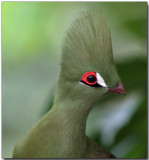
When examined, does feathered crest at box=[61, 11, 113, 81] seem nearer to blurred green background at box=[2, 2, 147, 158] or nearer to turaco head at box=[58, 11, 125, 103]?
turaco head at box=[58, 11, 125, 103]

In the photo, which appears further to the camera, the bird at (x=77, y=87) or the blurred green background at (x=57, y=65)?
the blurred green background at (x=57, y=65)

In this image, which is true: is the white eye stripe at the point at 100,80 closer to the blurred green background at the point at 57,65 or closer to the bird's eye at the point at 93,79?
the bird's eye at the point at 93,79

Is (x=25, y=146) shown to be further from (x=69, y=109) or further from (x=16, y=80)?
(x=16, y=80)

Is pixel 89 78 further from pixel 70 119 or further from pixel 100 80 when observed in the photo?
pixel 70 119

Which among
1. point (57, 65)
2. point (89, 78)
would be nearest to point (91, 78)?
point (89, 78)

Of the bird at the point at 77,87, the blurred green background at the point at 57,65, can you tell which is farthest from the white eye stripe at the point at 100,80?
the blurred green background at the point at 57,65

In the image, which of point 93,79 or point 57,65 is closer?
point 93,79

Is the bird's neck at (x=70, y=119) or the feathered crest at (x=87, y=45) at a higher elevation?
the feathered crest at (x=87, y=45)

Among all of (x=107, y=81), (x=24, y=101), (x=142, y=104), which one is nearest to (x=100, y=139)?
(x=142, y=104)
